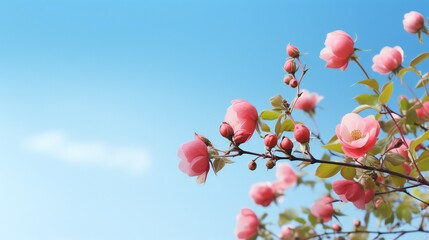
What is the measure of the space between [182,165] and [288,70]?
0.36 metres

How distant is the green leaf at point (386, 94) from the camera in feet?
3.73

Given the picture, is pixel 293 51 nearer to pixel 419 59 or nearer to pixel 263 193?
pixel 419 59

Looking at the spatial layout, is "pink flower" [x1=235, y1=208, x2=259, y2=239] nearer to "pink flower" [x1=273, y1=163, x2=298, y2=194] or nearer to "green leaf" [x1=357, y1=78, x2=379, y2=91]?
"pink flower" [x1=273, y1=163, x2=298, y2=194]

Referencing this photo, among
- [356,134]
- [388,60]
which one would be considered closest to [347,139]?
[356,134]

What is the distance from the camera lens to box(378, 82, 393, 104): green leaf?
3.73ft

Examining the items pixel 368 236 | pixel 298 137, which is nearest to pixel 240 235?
pixel 368 236

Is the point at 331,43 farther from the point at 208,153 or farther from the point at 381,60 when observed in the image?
the point at 208,153

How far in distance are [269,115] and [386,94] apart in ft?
0.99

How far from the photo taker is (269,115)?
111cm

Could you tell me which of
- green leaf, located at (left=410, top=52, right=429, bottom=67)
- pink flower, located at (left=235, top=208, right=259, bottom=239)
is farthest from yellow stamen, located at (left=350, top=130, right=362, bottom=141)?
pink flower, located at (left=235, top=208, right=259, bottom=239)

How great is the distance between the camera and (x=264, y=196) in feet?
6.79

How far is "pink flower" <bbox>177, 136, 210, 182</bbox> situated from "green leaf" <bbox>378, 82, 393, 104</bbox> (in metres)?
0.47

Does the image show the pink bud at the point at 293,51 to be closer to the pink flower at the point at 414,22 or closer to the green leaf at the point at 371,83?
the green leaf at the point at 371,83

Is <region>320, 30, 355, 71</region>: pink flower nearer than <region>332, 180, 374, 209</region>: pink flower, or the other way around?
<region>332, 180, 374, 209</region>: pink flower
